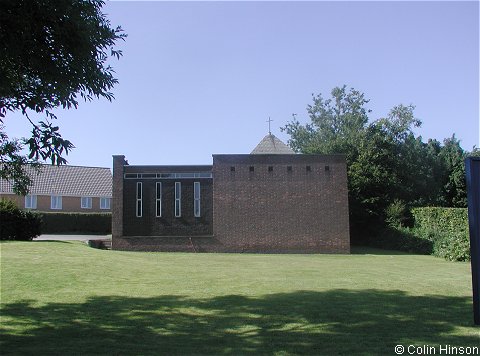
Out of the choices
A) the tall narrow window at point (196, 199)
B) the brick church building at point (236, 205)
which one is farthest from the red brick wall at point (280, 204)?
the tall narrow window at point (196, 199)

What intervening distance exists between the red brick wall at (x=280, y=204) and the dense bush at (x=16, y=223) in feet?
35.6

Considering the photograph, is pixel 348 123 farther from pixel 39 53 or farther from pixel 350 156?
pixel 39 53

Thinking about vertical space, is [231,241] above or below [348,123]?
below

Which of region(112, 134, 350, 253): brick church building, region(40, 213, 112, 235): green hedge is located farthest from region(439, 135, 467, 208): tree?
region(40, 213, 112, 235): green hedge

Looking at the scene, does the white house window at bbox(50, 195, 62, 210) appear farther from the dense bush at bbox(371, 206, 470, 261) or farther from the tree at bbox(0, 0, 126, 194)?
the tree at bbox(0, 0, 126, 194)

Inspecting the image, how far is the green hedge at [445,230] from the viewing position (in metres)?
24.0

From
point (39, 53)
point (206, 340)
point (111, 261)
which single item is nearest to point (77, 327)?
point (206, 340)

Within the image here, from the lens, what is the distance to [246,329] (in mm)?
7652

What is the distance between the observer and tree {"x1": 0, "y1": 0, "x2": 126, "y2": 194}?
18.7 ft

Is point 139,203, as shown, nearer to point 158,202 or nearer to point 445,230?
point 158,202

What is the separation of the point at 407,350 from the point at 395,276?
367 inches

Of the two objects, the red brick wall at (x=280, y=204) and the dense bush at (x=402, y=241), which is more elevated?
the red brick wall at (x=280, y=204)

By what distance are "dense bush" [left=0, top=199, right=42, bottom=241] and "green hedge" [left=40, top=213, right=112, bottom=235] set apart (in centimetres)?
1662

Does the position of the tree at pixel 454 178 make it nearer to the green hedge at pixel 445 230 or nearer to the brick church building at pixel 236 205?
the green hedge at pixel 445 230
